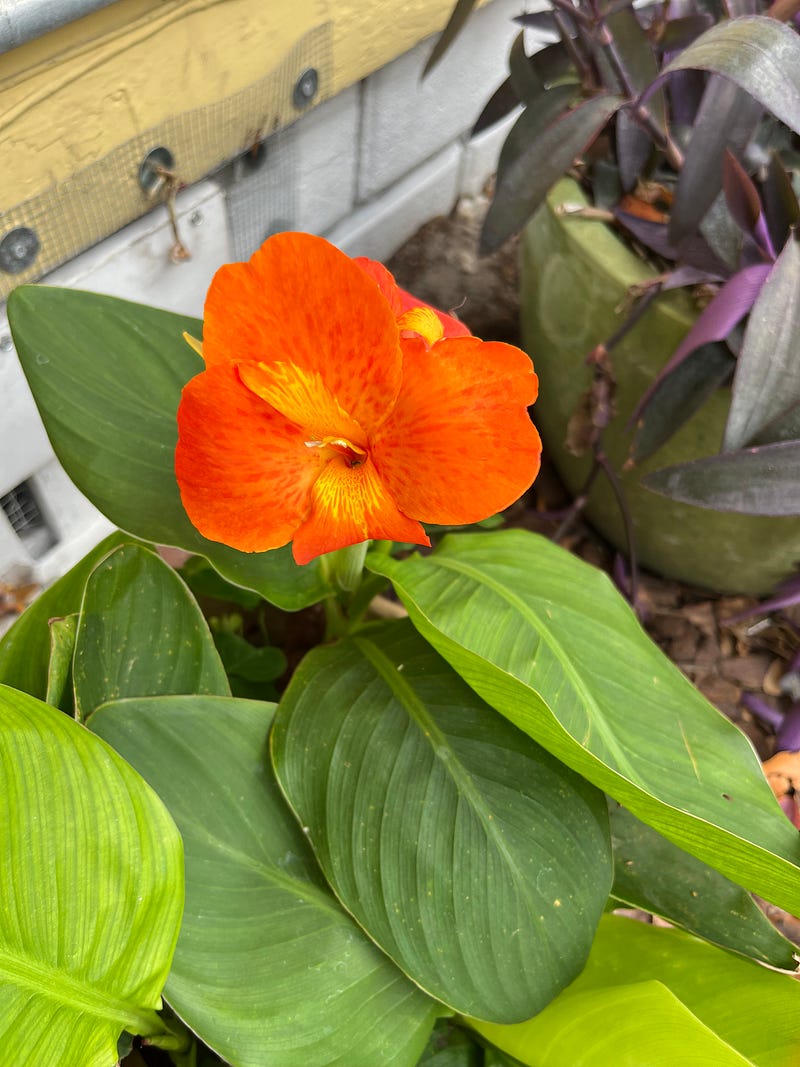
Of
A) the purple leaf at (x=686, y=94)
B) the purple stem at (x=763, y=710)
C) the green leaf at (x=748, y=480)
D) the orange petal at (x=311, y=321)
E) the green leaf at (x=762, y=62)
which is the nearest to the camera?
the orange petal at (x=311, y=321)

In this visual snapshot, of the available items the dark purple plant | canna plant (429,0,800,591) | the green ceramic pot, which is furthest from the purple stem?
the dark purple plant

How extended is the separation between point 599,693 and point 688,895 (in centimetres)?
19

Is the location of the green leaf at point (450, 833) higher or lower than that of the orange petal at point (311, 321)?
lower

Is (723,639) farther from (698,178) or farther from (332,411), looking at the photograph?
(332,411)

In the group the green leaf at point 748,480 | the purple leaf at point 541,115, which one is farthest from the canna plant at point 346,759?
the purple leaf at point 541,115

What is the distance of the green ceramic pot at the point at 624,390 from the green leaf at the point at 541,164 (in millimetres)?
96

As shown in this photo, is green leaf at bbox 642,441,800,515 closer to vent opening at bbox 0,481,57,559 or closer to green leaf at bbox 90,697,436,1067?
green leaf at bbox 90,697,436,1067

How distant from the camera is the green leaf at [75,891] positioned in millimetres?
444

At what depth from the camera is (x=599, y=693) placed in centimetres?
62

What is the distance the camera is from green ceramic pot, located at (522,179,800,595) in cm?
89

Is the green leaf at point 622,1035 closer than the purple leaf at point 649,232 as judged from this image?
Yes

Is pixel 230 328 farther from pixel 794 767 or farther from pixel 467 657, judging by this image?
pixel 794 767

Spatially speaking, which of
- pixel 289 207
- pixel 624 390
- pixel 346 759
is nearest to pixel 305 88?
pixel 289 207

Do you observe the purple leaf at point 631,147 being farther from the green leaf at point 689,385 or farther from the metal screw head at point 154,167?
the metal screw head at point 154,167
